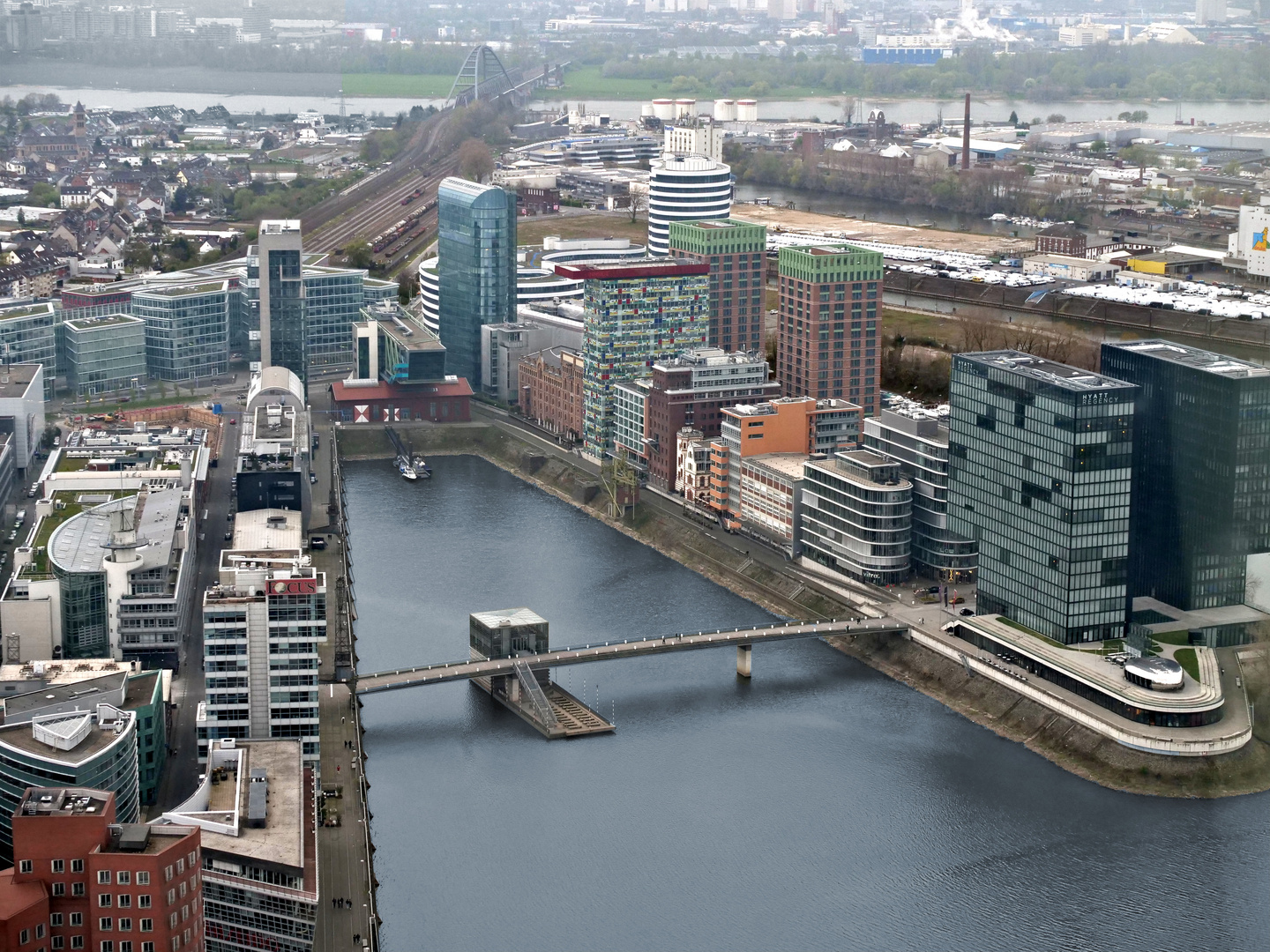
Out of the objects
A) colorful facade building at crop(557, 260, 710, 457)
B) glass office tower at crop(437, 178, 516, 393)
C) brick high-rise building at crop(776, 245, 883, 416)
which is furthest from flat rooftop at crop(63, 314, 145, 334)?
brick high-rise building at crop(776, 245, 883, 416)

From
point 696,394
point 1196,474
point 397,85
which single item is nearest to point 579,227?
point 696,394

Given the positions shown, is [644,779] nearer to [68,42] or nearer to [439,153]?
[439,153]

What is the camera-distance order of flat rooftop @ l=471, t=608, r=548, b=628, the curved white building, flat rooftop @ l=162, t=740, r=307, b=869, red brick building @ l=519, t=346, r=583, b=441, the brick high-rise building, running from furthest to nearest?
the curved white building, red brick building @ l=519, t=346, r=583, b=441, the brick high-rise building, flat rooftop @ l=471, t=608, r=548, b=628, flat rooftop @ l=162, t=740, r=307, b=869

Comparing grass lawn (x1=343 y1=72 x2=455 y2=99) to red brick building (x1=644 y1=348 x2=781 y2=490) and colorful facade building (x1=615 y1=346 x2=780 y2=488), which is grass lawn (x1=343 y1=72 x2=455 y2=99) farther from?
red brick building (x1=644 y1=348 x2=781 y2=490)

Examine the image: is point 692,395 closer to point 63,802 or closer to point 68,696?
point 68,696

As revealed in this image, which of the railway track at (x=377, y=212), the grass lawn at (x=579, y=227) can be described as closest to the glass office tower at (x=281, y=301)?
the railway track at (x=377, y=212)
